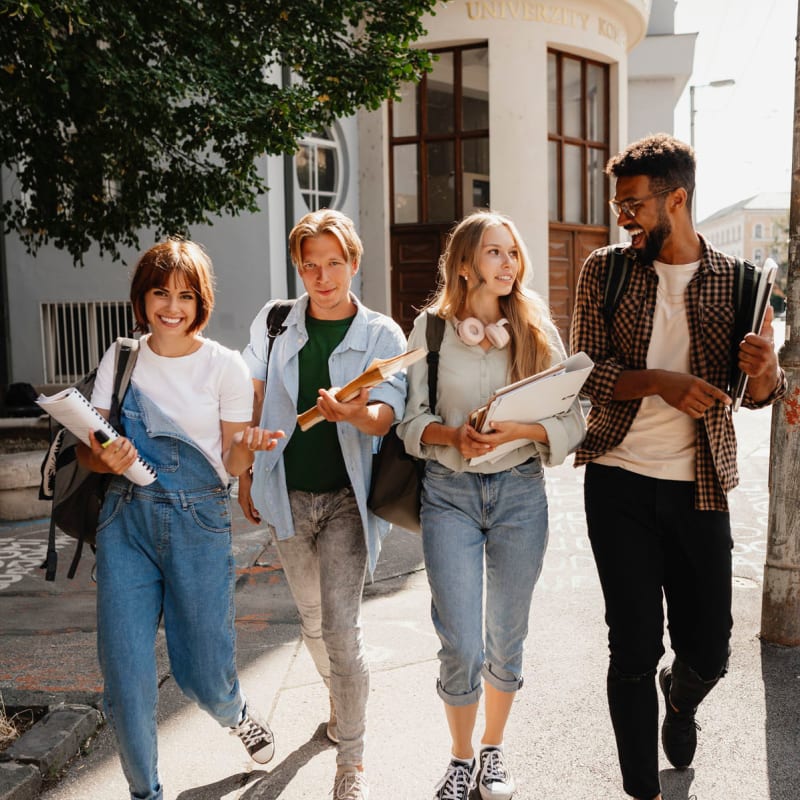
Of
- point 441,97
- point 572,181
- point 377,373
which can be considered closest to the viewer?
point 377,373

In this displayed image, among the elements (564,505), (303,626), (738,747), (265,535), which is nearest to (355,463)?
(303,626)

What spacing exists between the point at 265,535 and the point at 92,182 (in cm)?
343

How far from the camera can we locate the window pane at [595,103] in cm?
1592

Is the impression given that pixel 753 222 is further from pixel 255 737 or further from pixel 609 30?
pixel 255 737

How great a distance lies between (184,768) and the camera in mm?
3572

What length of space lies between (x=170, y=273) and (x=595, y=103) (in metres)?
14.5

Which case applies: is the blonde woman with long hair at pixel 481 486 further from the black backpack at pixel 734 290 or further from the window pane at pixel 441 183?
the window pane at pixel 441 183

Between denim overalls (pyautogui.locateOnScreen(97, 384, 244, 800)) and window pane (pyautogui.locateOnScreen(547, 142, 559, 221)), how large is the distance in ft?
43.7

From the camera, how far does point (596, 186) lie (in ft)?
53.7

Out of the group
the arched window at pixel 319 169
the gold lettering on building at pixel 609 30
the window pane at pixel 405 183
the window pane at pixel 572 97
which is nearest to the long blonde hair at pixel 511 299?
the arched window at pixel 319 169

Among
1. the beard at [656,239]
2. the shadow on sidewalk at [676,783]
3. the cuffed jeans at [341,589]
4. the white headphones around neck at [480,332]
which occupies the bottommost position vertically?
the shadow on sidewalk at [676,783]

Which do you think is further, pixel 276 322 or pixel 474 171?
pixel 474 171

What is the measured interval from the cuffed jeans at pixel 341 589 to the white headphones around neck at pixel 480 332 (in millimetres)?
708

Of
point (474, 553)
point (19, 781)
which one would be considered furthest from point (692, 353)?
point (19, 781)
